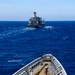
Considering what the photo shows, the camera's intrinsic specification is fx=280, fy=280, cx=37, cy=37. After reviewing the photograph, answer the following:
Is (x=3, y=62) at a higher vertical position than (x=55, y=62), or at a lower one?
lower

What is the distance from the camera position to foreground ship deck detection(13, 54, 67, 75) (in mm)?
42444

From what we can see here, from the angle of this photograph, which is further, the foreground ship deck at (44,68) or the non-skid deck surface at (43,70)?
the non-skid deck surface at (43,70)

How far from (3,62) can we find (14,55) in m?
9.89

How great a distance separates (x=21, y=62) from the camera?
68.5m

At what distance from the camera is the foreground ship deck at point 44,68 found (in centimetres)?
4244

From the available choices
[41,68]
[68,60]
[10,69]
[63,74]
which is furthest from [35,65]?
[68,60]

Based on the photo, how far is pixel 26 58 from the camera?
74.6 meters

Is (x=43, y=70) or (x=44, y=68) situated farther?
(x=44, y=68)

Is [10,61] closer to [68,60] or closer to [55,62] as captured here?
[68,60]

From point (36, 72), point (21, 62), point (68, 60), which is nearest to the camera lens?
point (36, 72)

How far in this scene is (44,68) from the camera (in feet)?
148

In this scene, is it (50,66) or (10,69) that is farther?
(10,69)

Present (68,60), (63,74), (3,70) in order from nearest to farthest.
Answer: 1. (63,74)
2. (3,70)
3. (68,60)

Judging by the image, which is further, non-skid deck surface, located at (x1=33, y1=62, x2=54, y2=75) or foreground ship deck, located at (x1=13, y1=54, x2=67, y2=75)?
non-skid deck surface, located at (x1=33, y1=62, x2=54, y2=75)
